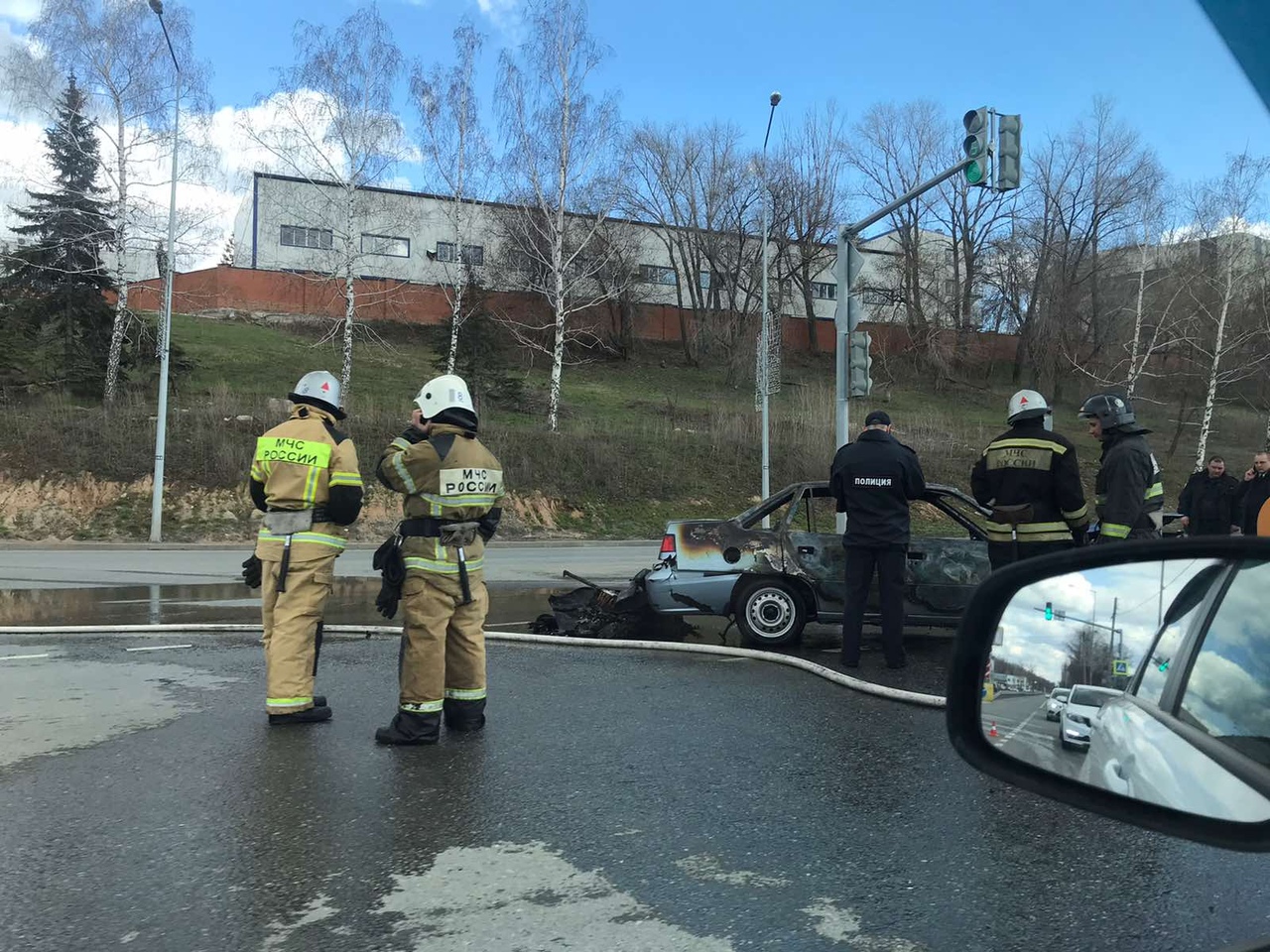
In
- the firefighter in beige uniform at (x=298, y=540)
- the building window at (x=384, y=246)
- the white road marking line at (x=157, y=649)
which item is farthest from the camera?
the building window at (x=384, y=246)

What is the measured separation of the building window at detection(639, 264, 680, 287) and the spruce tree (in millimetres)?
24666

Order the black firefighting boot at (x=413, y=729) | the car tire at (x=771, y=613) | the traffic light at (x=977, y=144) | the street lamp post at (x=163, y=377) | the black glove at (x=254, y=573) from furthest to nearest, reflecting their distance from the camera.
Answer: the street lamp post at (x=163, y=377), the traffic light at (x=977, y=144), the car tire at (x=771, y=613), the black glove at (x=254, y=573), the black firefighting boot at (x=413, y=729)

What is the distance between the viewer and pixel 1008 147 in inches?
469

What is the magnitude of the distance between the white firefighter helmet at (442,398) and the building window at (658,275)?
132ft

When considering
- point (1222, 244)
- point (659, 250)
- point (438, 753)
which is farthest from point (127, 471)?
point (1222, 244)

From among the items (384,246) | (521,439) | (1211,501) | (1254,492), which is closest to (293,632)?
(1254,492)

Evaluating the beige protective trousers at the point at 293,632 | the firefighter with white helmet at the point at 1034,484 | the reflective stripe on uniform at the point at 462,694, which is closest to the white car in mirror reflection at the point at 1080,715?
the reflective stripe on uniform at the point at 462,694

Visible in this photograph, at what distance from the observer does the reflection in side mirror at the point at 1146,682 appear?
1.44 m

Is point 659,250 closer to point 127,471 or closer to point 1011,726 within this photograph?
point 127,471

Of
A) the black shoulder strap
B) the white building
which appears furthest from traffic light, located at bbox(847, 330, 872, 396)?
the white building

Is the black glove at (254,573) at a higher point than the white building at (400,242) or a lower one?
lower

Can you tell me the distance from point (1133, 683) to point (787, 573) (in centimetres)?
632

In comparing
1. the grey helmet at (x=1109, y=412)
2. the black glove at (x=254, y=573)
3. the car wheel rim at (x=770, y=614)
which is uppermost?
the grey helmet at (x=1109, y=412)

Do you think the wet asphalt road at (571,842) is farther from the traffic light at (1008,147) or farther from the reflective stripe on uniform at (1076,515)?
the traffic light at (1008,147)
